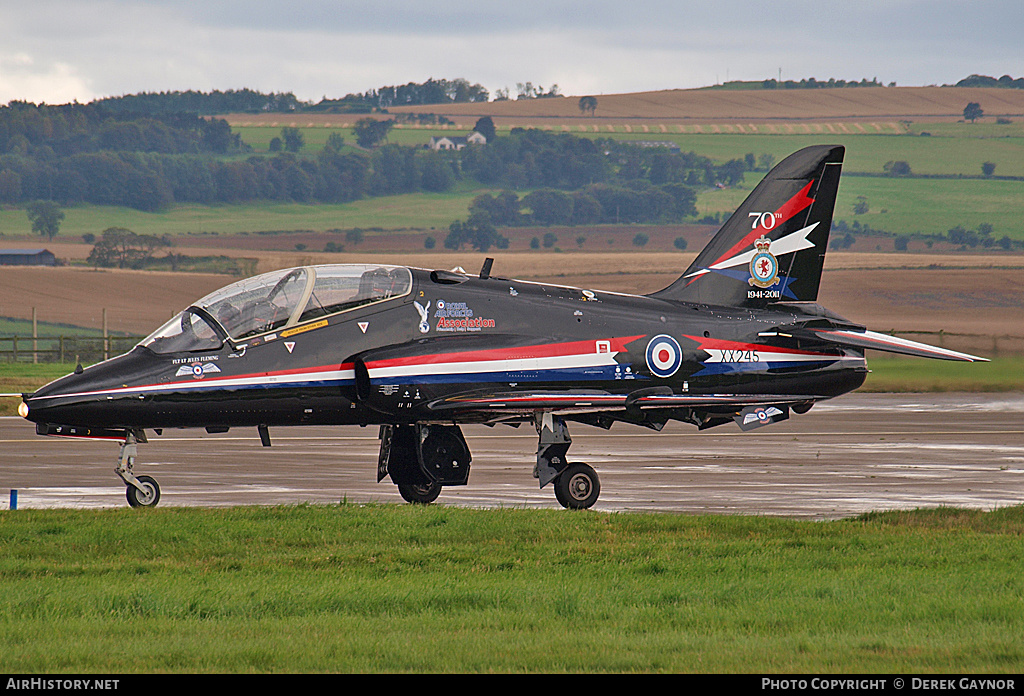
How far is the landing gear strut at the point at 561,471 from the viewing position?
16.4 m

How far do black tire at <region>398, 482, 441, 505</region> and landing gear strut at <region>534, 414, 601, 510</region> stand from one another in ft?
5.38

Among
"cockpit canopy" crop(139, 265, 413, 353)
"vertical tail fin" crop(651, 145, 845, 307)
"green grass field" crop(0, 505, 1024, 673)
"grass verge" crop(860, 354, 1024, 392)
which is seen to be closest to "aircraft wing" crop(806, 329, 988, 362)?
"vertical tail fin" crop(651, 145, 845, 307)

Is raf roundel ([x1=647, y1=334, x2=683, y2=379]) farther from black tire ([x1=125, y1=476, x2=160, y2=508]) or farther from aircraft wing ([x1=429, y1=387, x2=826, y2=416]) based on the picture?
black tire ([x1=125, y1=476, x2=160, y2=508])

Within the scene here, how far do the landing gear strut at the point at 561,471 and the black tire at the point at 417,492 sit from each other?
5.38 feet

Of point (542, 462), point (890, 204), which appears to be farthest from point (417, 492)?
point (890, 204)

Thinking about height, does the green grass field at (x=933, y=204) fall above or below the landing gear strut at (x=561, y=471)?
above

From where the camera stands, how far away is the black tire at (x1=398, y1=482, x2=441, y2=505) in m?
17.2

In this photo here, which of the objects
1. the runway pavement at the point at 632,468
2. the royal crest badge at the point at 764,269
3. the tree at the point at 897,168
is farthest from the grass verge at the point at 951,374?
the tree at the point at 897,168

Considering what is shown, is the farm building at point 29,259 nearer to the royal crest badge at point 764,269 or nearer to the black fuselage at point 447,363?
the royal crest badge at point 764,269

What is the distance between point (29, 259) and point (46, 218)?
128 feet

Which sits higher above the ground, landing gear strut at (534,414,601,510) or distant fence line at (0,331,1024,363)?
landing gear strut at (534,414,601,510)

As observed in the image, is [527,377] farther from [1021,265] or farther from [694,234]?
[694,234]

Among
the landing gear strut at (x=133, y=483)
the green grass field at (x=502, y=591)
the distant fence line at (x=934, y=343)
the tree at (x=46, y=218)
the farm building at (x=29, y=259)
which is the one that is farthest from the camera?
the tree at (x=46, y=218)

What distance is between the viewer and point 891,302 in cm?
10431
